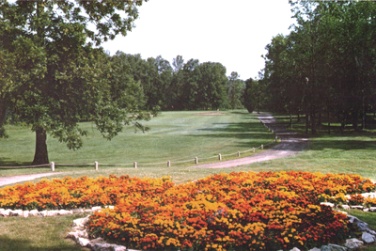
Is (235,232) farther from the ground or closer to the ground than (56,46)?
closer to the ground

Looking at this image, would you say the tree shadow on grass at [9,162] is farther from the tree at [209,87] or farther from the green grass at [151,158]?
the tree at [209,87]

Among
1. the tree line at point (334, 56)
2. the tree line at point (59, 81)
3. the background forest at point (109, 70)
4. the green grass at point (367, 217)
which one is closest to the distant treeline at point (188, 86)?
the background forest at point (109, 70)

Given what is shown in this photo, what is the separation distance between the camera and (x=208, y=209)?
32.1 ft

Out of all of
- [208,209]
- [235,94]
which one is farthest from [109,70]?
[235,94]

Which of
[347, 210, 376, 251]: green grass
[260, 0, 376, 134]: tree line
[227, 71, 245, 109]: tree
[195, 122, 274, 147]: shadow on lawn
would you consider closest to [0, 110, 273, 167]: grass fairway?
[195, 122, 274, 147]: shadow on lawn

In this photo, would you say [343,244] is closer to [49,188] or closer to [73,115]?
[49,188]

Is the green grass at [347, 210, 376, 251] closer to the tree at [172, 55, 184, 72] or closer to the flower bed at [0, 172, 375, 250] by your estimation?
the flower bed at [0, 172, 375, 250]

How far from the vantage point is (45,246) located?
880 cm

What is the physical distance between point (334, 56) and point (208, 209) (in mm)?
47531

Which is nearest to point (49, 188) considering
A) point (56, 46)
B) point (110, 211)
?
point (110, 211)

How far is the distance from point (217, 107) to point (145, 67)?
30433 millimetres

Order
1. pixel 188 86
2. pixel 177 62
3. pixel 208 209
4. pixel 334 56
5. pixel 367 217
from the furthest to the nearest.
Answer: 1. pixel 177 62
2. pixel 188 86
3. pixel 334 56
4. pixel 367 217
5. pixel 208 209

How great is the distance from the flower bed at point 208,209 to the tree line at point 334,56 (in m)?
38.2

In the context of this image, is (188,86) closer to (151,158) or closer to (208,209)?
(151,158)
